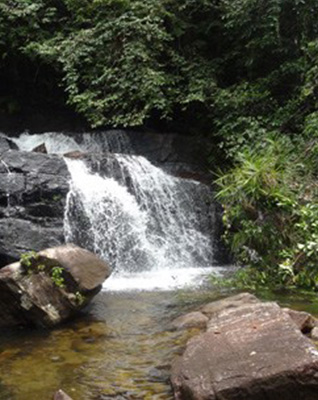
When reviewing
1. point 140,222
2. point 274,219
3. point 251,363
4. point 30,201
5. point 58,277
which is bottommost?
point 251,363

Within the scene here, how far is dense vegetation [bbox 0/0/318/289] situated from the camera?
8.25 m

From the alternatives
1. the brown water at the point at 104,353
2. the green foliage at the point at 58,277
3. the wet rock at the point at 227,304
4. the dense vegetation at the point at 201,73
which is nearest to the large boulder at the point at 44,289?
the green foliage at the point at 58,277

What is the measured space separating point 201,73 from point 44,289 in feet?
25.9

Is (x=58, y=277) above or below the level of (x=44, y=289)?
above

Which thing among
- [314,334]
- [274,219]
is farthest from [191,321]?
[274,219]

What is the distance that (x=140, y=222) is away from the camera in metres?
9.67

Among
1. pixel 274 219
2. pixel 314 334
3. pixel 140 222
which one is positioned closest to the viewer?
pixel 314 334

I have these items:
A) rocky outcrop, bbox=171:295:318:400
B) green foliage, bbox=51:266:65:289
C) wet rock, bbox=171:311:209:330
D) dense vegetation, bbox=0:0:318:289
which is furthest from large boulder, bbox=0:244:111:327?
dense vegetation, bbox=0:0:318:289

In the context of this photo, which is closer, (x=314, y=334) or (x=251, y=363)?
(x=251, y=363)

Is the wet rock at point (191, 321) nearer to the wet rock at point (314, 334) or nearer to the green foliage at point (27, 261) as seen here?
the wet rock at point (314, 334)

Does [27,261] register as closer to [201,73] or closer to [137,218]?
[137,218]

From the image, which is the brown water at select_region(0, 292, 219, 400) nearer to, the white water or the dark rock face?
the white water

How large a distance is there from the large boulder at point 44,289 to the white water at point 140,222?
170 centimetres

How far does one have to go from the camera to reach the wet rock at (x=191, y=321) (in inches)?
219
